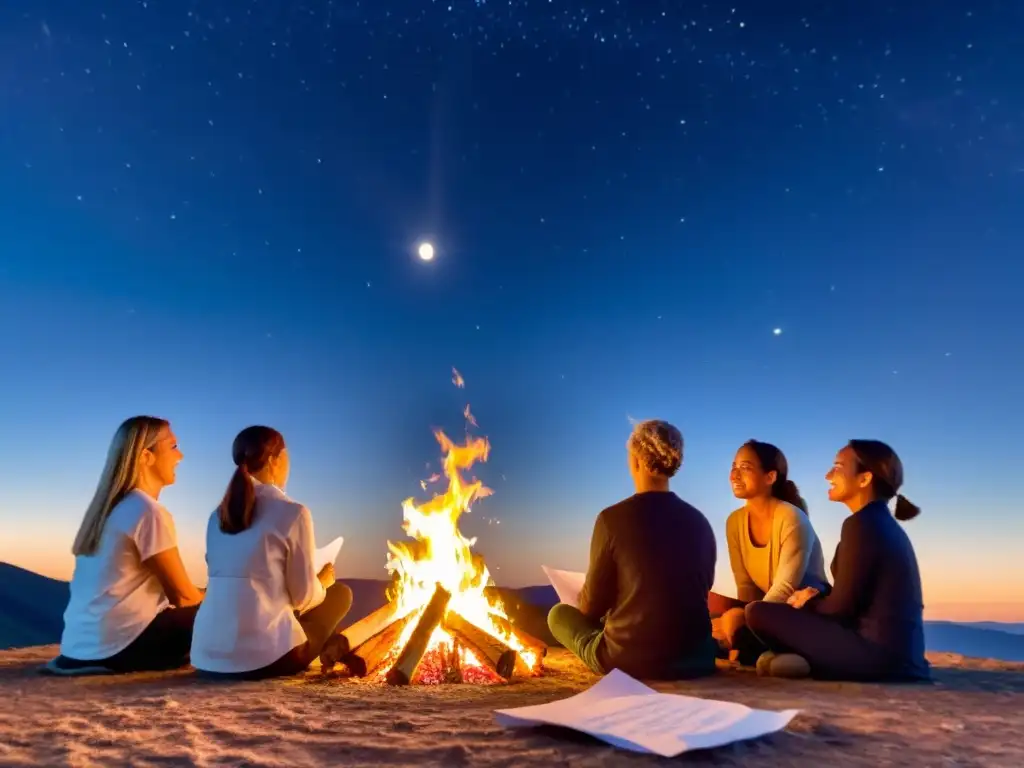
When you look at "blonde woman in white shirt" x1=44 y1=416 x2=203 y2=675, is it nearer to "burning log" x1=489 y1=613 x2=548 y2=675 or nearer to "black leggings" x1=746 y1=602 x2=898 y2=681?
"burning log" x1=489 y1=613 x2=548 y2=675

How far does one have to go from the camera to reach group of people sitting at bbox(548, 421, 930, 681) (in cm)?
547

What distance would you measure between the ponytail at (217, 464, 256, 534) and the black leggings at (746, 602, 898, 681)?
3958 millimetres

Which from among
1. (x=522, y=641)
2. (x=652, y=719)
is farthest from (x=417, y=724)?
(x=522, y=641)

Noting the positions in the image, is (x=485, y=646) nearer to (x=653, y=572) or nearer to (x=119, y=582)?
(x=653, y=572)

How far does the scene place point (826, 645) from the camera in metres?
5.64

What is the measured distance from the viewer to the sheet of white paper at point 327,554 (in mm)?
6590

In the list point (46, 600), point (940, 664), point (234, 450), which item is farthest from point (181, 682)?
point (46, 600)

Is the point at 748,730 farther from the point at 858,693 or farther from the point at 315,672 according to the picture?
the point at 315,672

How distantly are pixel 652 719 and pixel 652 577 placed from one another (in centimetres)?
184

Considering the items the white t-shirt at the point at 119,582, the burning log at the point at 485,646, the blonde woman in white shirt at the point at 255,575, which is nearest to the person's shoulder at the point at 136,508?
the white t-shirt at the point at 119,582

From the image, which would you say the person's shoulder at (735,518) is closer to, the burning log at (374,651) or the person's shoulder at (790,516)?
the person's shoulder at (790,516)

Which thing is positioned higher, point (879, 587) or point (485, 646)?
point (879, 587)

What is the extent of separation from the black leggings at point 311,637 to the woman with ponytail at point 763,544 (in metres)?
3.32

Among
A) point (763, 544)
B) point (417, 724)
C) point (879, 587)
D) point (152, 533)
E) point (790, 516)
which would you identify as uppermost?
point (790, 516)
